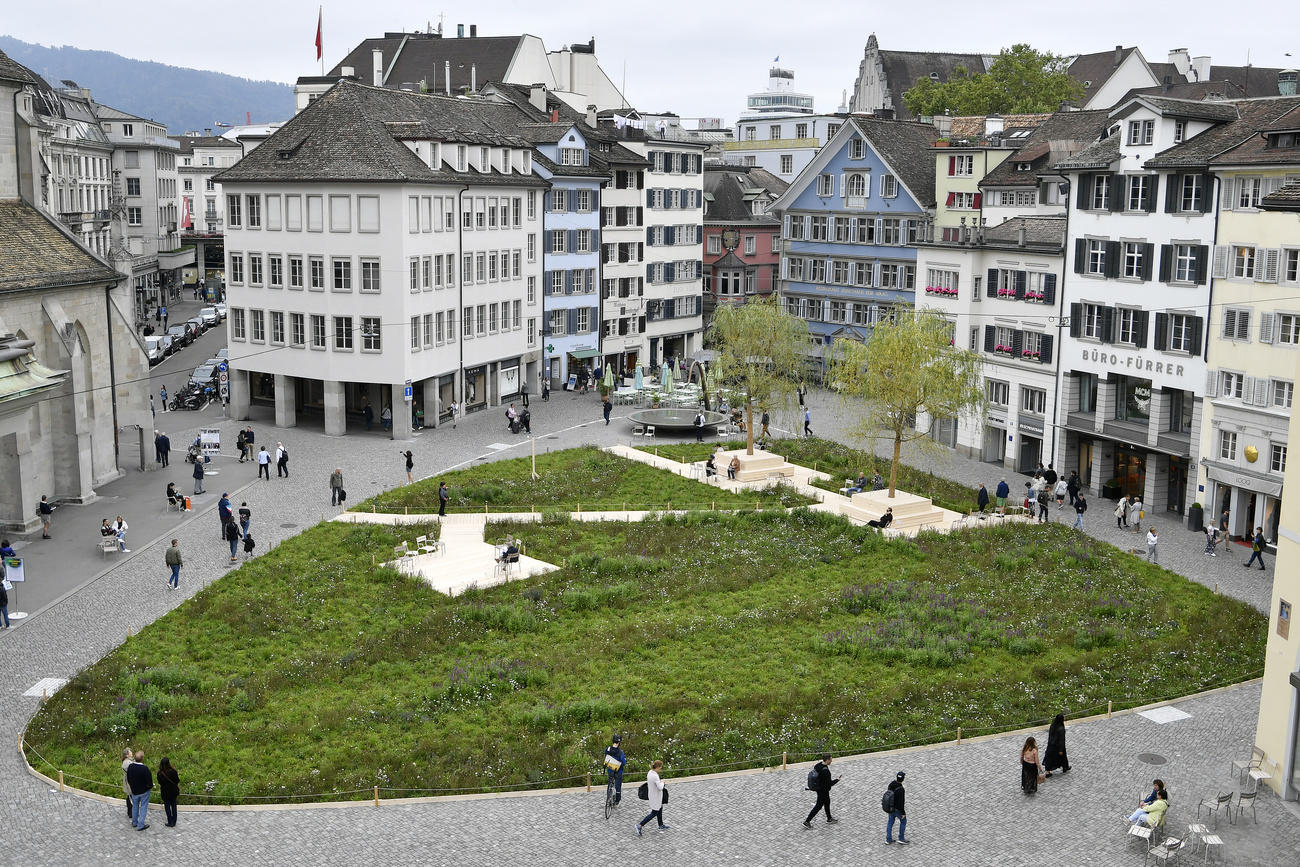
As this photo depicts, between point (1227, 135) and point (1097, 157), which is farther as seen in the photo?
point (1097, 157)

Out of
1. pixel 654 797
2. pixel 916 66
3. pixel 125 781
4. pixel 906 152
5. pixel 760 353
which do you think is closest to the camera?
pixel 654 797

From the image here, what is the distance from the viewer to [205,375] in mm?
76312

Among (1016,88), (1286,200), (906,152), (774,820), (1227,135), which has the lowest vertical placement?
(774,820)

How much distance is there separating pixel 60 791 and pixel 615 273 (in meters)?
63.1

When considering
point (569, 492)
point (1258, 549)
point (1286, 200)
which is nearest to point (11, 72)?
point (569, 492)

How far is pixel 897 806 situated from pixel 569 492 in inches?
1177

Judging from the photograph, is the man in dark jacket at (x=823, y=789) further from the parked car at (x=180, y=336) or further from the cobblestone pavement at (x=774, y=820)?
the parked car at (x=180, y=336)

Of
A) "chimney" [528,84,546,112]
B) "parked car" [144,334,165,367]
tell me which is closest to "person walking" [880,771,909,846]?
"chimney" [528,84,546,112]

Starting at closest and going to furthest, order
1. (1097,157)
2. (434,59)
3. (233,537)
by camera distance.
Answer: (233,537)
(1097,157)
(434,59)

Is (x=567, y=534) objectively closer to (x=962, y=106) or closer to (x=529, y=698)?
(x=529, y=698)

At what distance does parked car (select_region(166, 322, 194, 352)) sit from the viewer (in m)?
95.2

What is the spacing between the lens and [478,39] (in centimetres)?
10775

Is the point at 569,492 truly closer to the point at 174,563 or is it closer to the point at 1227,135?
the point at 174,563

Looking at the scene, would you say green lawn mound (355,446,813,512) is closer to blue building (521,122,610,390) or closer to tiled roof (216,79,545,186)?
tiled roof (216,79,545,186)
